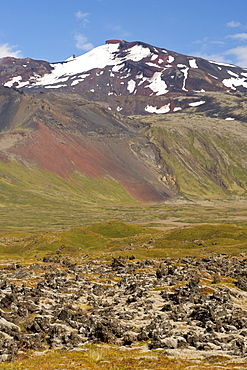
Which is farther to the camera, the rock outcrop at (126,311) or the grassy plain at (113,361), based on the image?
the rock outcrop at (126,311)

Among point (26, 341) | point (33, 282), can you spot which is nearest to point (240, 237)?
point (33, 282)

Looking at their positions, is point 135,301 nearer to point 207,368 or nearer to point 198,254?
point 207,368

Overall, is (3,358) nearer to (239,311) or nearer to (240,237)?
(239,311)

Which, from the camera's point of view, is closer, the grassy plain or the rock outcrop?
the grassy plain

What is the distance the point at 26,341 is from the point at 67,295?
19.0 meters

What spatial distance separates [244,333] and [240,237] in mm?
99285

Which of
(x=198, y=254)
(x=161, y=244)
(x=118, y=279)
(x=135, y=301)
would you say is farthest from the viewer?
(x=161, y=244)

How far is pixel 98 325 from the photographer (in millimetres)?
39500

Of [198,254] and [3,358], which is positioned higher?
[3,358]

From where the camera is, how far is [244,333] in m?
38.7

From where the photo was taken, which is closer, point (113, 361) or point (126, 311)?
point (113, 361)

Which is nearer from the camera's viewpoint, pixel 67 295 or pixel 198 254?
pixel 67 295

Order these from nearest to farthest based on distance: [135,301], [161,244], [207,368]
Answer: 1. [207,368]
2. [135,301]
3. [161,244]

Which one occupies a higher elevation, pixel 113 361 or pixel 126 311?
pixel 113 361
